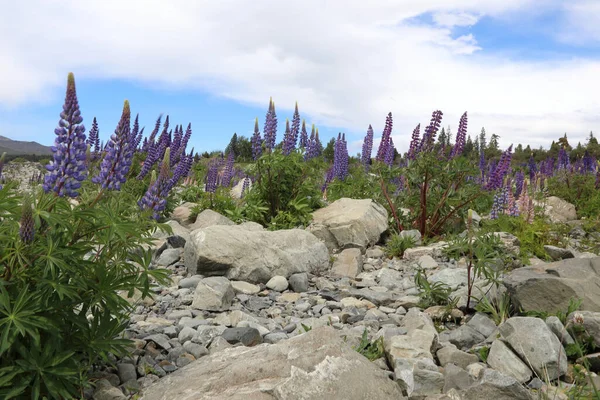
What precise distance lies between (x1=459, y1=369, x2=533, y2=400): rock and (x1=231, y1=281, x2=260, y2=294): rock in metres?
3.20

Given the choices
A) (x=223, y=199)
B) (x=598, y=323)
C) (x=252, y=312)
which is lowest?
(x=252, y=312)

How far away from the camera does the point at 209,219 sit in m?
8.72

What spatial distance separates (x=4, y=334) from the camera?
8.55 ft

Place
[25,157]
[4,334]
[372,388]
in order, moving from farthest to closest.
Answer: [25,157] < [372,388] < [4,334]

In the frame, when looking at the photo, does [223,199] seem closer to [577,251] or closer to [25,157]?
[577,251]

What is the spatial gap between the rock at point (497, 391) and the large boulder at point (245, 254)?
3.55 metres

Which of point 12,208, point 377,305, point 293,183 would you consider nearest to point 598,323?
point 377,305

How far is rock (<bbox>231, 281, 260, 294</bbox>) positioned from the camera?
5.87 metres

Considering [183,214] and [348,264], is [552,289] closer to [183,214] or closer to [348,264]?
[348,264]

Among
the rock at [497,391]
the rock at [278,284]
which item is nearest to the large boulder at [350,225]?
the rock at [278,284]

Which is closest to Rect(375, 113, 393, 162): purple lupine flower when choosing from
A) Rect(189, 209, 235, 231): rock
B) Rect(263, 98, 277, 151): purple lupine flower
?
Rect(263, 98, 277, 151): purple lupine flower

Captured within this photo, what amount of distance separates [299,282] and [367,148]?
682cm

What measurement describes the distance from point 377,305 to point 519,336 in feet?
6.21

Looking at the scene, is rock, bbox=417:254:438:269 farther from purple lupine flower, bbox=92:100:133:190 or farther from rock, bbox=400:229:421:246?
purple lupine flower, bbox=92:100:133:190
